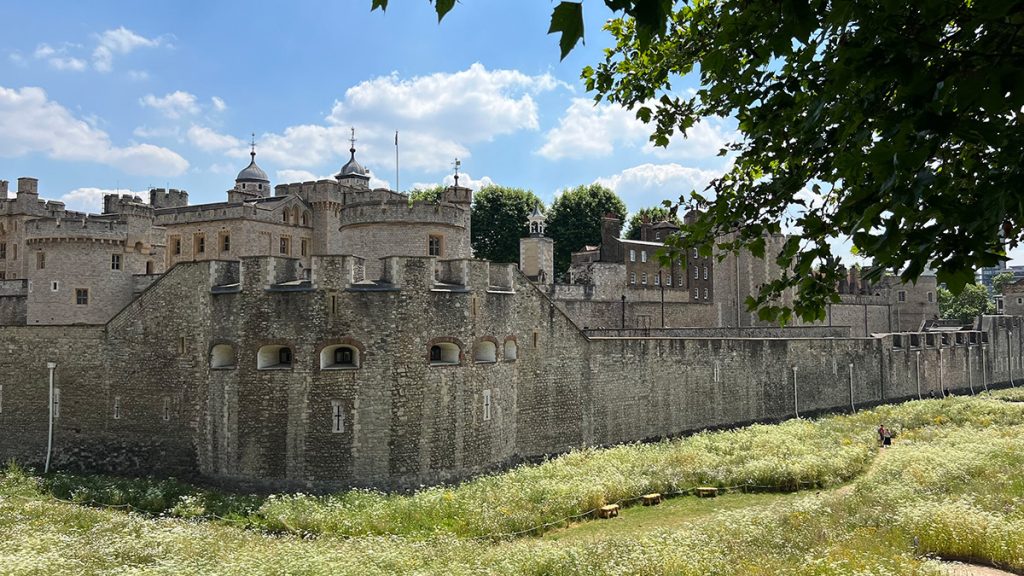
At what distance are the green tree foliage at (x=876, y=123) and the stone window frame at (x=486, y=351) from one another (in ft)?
44.7

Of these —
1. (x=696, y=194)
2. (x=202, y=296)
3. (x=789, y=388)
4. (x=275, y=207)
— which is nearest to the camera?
(x=696, y=194)

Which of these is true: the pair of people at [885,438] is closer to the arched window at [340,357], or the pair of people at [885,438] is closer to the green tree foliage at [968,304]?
the arched window at [340,357]

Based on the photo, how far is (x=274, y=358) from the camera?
822 inches

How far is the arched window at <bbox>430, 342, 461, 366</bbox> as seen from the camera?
21.1 m

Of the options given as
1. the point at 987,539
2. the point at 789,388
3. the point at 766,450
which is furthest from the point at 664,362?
the point at 987,539

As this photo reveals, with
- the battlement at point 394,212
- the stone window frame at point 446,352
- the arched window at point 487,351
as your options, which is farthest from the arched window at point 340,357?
the battlement at point 394,212

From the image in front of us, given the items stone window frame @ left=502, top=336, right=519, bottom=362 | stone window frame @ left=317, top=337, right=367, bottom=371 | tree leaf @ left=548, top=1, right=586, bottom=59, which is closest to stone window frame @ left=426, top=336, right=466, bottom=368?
stone window frame @ left=317, top=337, right=367, bottom=371

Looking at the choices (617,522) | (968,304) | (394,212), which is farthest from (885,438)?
(968,304)

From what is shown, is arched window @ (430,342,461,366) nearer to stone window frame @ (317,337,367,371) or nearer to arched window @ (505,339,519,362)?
stone window frame @ (317,337,367,371)

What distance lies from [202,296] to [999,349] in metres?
51.7

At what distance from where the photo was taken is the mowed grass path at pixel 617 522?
12.2m

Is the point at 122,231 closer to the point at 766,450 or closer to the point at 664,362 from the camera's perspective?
the point at 664,362

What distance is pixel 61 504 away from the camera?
18.3m

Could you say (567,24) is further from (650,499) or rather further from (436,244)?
(436,244)
